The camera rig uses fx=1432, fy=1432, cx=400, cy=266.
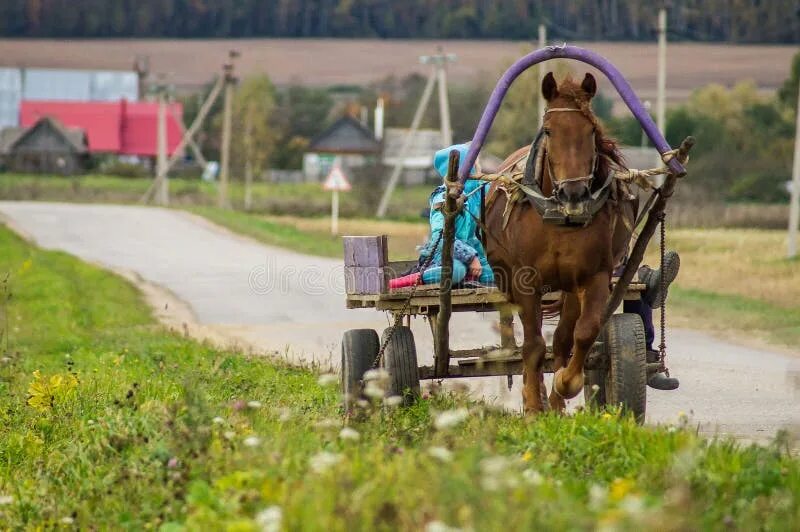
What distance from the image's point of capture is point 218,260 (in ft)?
93.3

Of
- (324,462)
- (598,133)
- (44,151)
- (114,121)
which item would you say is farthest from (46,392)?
(114,121)

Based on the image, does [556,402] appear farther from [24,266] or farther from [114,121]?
[114,121]

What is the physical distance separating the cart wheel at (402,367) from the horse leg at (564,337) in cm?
86

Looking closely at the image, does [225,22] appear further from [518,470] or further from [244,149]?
[518,470]

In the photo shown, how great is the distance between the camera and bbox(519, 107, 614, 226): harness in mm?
7949

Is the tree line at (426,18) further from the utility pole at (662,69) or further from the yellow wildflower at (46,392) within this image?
the yellow wildflower at (46,392)

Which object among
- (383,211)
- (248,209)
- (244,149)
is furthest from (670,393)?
(244,149)

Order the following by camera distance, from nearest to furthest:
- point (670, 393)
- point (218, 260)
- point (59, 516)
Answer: point (59, 516)
point (670, 393)
point (218, 260)

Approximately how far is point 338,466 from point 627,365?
3.62 m

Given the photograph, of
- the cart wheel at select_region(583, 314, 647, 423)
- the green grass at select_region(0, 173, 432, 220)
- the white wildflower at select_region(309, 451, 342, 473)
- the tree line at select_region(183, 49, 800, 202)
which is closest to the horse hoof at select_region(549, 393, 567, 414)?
the cart wheel at select_region(583, 314, 647, 423)

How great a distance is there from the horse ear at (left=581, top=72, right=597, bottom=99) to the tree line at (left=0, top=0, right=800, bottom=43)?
1021 inches

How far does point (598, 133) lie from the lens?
27.0ft

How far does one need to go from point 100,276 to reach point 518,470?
19.7 m

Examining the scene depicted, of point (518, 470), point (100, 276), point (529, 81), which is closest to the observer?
point (518, 470)
